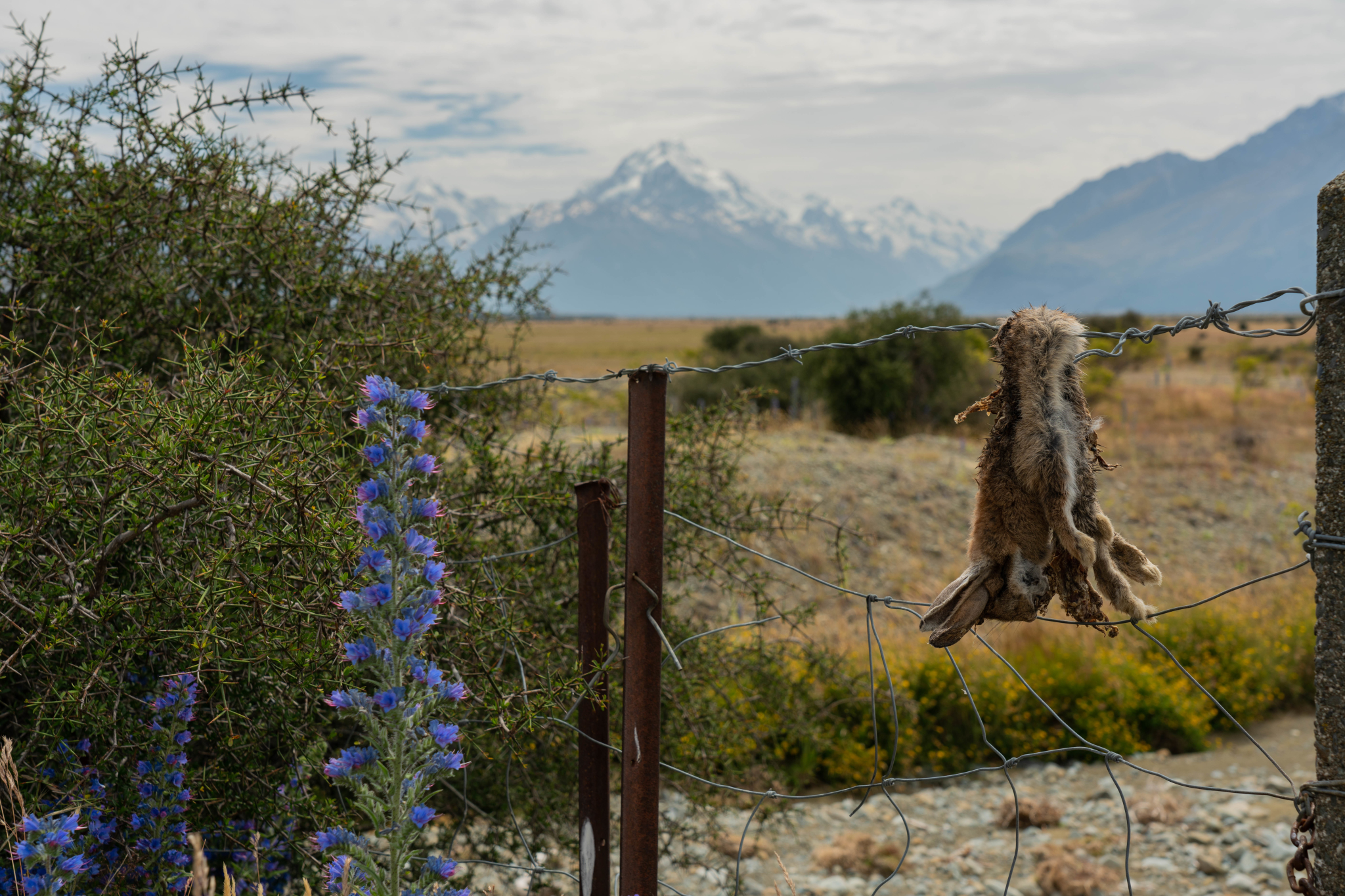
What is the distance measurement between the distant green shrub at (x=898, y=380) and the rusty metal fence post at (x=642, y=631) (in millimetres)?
17064

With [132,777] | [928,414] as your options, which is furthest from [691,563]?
[928,414]

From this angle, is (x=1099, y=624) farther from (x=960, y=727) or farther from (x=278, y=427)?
(x=960, y=727)

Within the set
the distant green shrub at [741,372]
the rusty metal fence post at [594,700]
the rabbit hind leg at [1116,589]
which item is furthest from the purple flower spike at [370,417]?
the distant green shrub at [741,372]

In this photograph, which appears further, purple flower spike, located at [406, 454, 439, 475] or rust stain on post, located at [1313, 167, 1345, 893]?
purple flower spike, located at [406, 454, 439, 475]

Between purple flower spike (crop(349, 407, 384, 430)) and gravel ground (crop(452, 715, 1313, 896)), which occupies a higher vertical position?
purple flower spike (crop(349, 407, 384, 430))

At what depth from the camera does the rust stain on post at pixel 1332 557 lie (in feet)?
4.69

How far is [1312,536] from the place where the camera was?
4.76 feet

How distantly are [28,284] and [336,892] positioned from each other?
2.62 m

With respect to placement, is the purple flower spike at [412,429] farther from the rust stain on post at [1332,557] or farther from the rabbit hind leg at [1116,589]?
the rust stain on post at [1332,557]

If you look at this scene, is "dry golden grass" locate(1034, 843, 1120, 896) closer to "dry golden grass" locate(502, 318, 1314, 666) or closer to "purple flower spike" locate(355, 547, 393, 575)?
"dry golden grass" locate(502, 318, 1314, 666)

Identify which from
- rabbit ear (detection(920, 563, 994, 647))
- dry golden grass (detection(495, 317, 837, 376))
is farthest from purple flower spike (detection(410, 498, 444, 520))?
dry golden grass (detection(495, 317, 837, 376))

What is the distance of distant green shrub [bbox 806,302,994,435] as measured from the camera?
19.0 meters

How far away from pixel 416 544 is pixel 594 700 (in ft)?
3.16

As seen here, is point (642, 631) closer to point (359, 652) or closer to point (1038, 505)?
point (359, 652)
